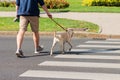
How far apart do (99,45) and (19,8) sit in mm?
3141

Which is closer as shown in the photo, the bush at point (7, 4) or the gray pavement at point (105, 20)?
the gray pavement at point (105, 20)

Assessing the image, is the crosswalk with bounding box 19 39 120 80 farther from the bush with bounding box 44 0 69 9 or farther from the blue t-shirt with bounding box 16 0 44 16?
the bush with bounding box 44 0 69 9

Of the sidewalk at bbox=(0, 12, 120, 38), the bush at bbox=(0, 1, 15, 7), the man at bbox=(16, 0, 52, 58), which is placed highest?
the man at bbox=(16, 0, 52, 58)

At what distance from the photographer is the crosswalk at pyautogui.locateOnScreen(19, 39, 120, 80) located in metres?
8.32

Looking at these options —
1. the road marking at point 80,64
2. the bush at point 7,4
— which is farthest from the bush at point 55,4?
the road marking at point 80,64

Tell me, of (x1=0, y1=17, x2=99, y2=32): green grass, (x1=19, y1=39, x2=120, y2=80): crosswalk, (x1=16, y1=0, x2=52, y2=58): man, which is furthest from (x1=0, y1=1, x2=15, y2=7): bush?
(x1=16, y1=0, x2=52, y2=58): man

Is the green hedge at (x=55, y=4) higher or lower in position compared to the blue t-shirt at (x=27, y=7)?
lower

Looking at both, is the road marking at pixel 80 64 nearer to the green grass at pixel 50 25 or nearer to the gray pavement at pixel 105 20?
the gray pavement at pixel 105 20

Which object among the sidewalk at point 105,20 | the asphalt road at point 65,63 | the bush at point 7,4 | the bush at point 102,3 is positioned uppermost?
the asphalt road at point 65,63

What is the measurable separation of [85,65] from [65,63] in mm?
484

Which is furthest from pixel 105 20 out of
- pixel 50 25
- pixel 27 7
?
pixel 27 7

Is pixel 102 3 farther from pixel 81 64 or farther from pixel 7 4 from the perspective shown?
pixel 81 64

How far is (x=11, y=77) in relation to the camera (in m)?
8.28

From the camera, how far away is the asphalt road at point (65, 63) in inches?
329
